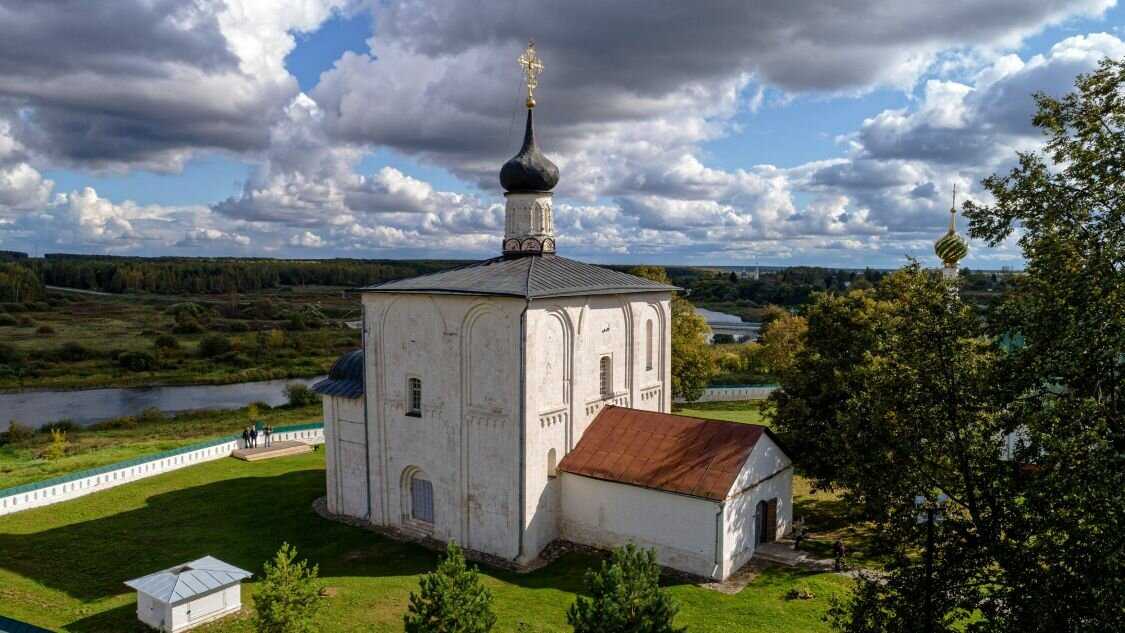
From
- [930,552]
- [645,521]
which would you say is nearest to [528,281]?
[645,521]

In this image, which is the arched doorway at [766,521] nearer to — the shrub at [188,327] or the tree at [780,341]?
the tree at [780,341]

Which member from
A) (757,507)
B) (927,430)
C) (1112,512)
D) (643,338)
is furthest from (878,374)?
(643,338)

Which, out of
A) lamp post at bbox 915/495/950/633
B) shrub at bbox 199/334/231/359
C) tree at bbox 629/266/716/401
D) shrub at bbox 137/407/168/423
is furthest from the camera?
shrub at bbox 199/334/231/359

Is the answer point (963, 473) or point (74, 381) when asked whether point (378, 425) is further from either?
point (74, 381)

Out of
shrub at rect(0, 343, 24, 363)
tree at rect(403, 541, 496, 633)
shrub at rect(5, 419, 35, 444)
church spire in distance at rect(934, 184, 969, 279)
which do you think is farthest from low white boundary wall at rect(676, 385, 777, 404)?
shrub at rect(0, 343, 24, 363)

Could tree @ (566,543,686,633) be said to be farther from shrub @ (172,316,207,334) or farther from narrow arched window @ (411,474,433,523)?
shrub @ (172,316,207,334)

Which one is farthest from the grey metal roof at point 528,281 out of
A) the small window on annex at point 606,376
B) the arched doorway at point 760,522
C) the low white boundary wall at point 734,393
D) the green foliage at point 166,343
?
the green foliage at point 166,343

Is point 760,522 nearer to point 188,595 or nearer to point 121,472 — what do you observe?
point 188,595
